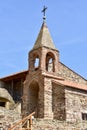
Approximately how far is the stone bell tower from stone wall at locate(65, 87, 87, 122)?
1533mm

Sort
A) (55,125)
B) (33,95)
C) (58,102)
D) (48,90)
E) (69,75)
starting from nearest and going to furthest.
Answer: (55,125) → (58,102) → (48,90) → (33,95) → (69,75)

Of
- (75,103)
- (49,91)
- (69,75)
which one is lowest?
(75,103)

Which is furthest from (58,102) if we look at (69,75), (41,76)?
(69,75)

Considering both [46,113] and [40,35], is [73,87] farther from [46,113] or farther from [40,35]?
[40,35]

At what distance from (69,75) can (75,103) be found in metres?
7.13

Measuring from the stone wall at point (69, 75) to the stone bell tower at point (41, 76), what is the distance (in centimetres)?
277

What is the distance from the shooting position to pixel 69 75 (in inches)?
1264

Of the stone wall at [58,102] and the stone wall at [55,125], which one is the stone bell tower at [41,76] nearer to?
the stone wall at [58,102]

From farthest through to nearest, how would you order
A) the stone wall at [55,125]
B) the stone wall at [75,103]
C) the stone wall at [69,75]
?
the stone wall at [69,75], the stone wall at [75,103], the stone wall at [55,125]

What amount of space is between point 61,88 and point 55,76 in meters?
1.82

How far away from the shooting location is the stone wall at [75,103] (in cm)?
2453

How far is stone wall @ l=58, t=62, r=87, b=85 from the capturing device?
31469mm

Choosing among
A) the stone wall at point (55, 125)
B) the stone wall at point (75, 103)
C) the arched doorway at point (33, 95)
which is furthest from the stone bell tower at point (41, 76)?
the stone wall at point (55, 125)

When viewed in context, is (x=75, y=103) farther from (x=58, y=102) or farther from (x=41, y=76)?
(x=41, y=76)
